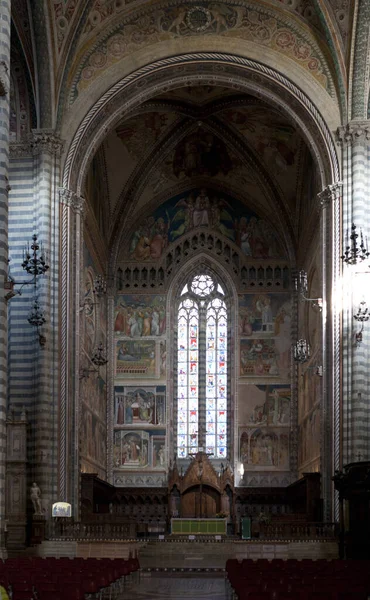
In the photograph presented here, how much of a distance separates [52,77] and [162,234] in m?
15.7

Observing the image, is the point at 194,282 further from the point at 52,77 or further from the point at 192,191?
the point at 52,77

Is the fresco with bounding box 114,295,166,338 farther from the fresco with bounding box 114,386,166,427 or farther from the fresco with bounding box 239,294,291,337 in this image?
the fresco with bounding box 239,294,291,337

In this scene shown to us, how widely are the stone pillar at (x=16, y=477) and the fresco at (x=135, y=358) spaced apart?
15.2 m

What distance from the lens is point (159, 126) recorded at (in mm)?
44938

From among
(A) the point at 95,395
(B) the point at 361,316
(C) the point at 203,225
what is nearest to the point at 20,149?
(B) the point at 361,316

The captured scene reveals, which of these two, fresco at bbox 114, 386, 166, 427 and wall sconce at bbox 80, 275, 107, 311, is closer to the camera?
wall sconce at bbox 80, 275, 107, 311

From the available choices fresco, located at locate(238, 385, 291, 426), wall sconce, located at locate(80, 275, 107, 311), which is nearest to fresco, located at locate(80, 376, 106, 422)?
wall sconce, located at locate(80, 275, 107, 311)

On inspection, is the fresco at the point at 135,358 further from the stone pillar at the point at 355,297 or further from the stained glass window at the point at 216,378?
the stone pillar at the point at 355,297

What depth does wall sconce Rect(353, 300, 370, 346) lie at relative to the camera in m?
31.3

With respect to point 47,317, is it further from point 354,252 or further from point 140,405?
point 140,405

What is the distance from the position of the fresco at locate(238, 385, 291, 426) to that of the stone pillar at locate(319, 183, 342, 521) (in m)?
12.2

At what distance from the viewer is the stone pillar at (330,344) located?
33.2 m

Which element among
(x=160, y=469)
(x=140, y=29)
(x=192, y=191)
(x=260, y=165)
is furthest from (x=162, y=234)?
(x=140, y=29)

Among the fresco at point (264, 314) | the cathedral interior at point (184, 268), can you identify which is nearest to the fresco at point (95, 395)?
the cathedral interior at point (184, 268)
